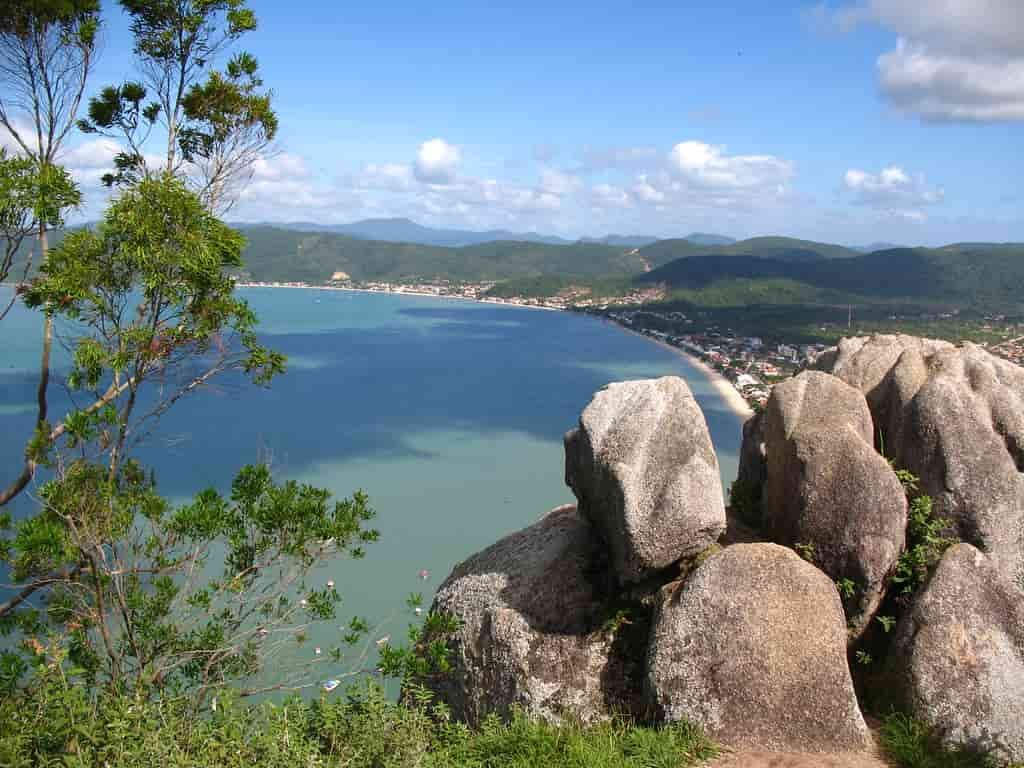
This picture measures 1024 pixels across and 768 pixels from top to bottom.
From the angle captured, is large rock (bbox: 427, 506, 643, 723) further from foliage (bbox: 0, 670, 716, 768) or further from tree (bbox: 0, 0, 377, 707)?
tree (bbox: 0, 0, 377, 707)

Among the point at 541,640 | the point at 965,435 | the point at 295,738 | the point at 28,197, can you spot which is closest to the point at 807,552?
the point at 965,435

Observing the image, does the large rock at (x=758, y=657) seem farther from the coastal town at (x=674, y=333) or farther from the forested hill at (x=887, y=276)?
the forested hill at (x=887, y=276)

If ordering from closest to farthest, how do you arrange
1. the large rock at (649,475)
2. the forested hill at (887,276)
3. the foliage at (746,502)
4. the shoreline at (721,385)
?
the large rock at (649,475), the foliage at (746,502), the shoreline at (721,385), the forested hill at (887,276)

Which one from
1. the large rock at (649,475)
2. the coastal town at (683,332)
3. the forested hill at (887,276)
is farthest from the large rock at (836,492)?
the forested hill at (887,276)

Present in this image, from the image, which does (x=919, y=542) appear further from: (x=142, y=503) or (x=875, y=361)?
(x=142, y=503)

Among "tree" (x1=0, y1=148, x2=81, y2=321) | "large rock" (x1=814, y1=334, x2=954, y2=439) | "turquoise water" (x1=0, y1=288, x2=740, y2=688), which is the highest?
"tree" (x1=0, y1=148, x2=81, y2=321)

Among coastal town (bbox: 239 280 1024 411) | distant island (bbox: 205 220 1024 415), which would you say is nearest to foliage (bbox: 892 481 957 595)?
coastal town (bbox: 239 280 1024 411)
